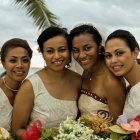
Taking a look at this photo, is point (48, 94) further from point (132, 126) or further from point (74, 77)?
point (132, 126)

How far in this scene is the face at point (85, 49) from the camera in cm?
395

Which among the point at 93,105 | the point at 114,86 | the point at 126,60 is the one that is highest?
the point at 126,60

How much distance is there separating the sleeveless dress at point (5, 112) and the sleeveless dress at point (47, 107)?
0.81 ft

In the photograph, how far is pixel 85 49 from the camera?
3.96m

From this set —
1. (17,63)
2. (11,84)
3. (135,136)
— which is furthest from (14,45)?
(135,136)

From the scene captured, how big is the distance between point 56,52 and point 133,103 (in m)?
0.97

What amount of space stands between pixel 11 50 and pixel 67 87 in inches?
28.9

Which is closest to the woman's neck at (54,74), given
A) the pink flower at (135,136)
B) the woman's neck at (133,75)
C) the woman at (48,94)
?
the woman at (48,94)

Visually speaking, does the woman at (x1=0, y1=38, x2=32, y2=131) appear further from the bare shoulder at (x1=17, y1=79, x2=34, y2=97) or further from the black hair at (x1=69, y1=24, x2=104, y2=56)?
the black hair at (x1=69, y1=24, x2=104, y2=56)

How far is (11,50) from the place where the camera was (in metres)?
4.14

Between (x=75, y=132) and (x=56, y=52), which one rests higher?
(x=56, y=52)

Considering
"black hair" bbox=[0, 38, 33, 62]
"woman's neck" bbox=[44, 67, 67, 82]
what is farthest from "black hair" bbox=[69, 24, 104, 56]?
"black hair" bbox=[0, 38, 33, 62]

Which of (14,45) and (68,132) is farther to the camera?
(14,45)

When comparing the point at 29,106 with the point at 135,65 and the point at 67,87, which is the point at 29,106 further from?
the point at 135,65
